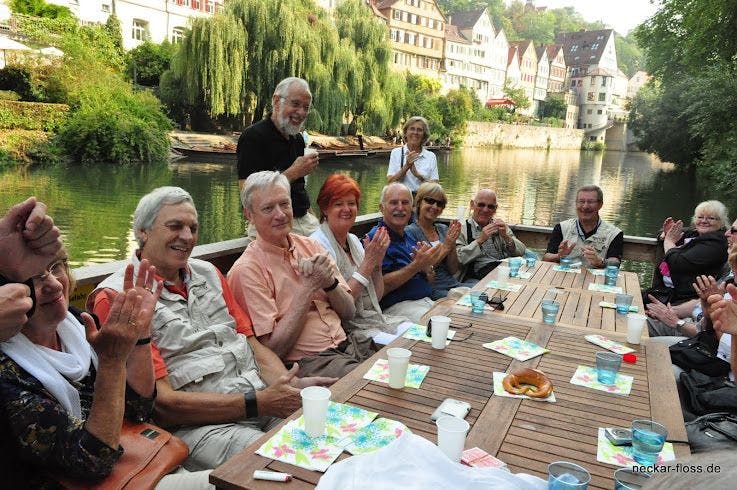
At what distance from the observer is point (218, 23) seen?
19.2m

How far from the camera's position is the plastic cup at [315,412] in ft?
5.23

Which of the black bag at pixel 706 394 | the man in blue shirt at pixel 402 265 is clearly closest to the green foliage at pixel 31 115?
the man in blue shirt at pixel 402 265

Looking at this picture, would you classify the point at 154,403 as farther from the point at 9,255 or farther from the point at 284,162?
the point at 284,162

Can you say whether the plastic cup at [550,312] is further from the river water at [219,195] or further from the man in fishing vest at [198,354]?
the river water at [219,195]

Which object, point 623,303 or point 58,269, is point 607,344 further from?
point 58,269

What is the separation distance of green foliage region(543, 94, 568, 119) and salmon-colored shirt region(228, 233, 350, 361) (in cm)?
6873

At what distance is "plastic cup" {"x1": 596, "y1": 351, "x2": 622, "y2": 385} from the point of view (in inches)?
82.0

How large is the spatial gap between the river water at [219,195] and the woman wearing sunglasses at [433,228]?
6.08m

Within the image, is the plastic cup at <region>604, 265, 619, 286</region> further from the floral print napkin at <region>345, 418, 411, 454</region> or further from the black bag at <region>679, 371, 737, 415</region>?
the floral print napkin at <region>345, 418, 411, 454</region>

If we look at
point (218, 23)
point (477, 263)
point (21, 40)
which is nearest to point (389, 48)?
point (218, 23)

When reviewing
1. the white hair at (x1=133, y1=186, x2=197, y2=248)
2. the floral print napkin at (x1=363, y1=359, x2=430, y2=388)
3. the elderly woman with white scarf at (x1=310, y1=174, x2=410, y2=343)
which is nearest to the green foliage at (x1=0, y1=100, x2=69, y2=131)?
the elderly woman with white scarf at (x1=310, y1=174, x2=410, y2=343)

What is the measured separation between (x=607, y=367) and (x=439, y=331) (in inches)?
26.0

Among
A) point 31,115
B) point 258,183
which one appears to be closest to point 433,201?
point 258,183

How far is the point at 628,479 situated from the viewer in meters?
1.35
